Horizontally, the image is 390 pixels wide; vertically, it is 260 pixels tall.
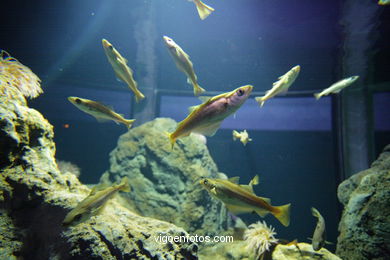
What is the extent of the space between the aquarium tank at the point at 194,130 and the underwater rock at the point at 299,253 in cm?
3

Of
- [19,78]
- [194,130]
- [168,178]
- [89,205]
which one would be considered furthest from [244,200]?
[19,78]

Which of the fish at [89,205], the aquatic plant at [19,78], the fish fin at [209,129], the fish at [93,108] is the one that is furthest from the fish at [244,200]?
the aquatic plant at [19,78]

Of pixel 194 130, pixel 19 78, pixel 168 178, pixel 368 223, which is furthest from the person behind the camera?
pixel 168 178

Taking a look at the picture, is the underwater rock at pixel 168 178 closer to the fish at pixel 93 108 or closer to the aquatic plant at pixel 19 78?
the fish at pixel 93 108

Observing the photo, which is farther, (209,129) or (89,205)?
(209,129)

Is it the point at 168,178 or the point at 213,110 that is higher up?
the point at 213,110

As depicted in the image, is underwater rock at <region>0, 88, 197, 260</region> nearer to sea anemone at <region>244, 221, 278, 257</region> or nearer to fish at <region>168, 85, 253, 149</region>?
fish at <region>168, 85, 253, 149</region>

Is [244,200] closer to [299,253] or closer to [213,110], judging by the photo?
[213,110]

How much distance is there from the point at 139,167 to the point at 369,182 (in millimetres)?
5332

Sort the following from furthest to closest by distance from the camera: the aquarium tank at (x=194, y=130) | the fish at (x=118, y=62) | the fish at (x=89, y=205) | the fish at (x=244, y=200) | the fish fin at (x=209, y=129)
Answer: the fish at (x=118, y=62), the fish at (x=244, y=200), the aquarium tank at (x=194, y=130), the fish fin at (x=209, y=129), the fish at (x=89, y=205)

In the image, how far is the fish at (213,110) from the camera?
1.77 meters

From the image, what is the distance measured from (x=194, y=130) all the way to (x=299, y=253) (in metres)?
2.65

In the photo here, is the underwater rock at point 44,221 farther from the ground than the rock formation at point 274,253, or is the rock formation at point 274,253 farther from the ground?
the underwater rock at point 44,221

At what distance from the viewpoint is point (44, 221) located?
209cm
